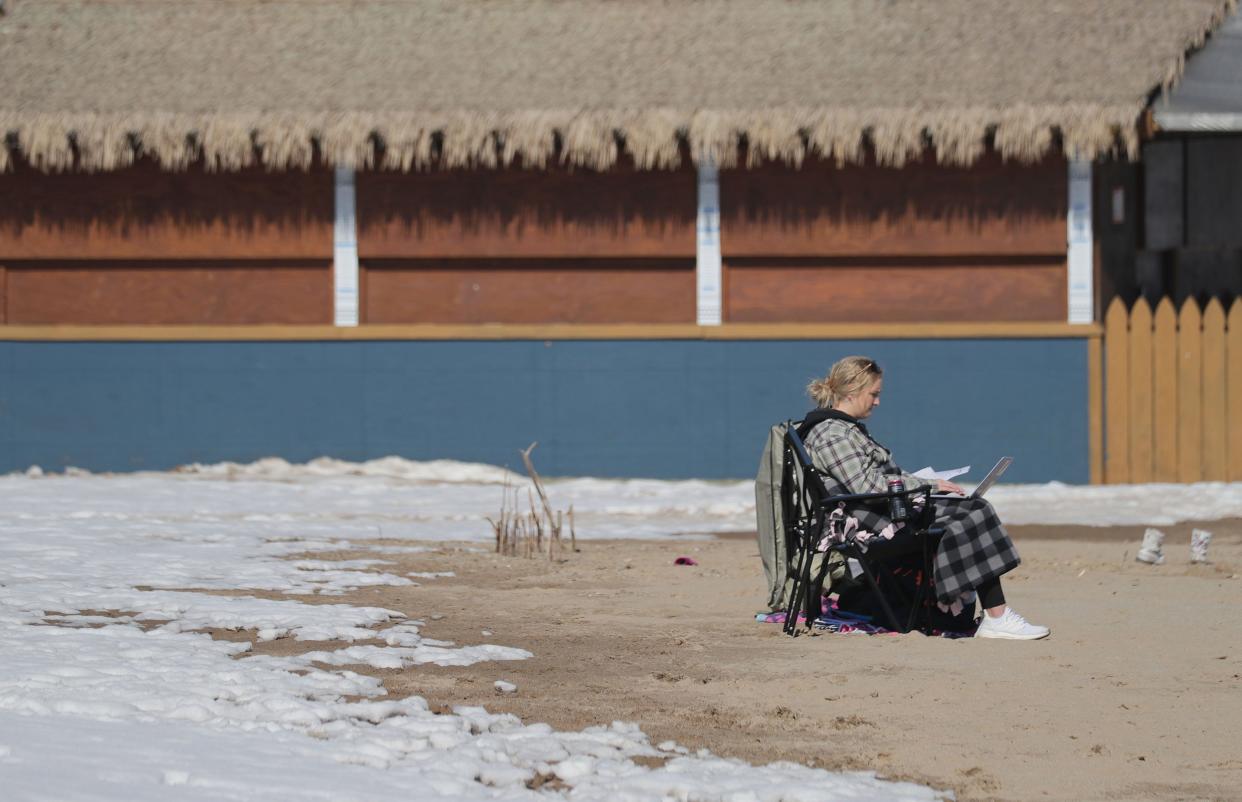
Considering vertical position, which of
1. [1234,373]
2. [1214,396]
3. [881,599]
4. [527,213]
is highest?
[527,213]

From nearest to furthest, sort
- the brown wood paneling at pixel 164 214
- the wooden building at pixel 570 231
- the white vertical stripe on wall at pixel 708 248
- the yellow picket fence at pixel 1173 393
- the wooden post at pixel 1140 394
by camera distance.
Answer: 1. the yellow picket fence at pixel 1173 393
2. the wooden post at pixel 1140 394
3. the wooden building at pixel 570 231
4. the white vertical stripe on wall at pixel 708 248
5. the brown wood paneling at pixel 164 214

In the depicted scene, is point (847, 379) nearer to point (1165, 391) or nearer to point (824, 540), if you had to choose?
point (824, 540)

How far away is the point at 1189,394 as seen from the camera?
51.2 ft

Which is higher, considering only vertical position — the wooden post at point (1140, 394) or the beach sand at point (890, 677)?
the wooden post at point (1140, 394)

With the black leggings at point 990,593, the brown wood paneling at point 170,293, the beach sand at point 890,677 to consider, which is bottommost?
the beach sand at point 890,677

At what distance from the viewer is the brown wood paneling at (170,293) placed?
54.7 ft

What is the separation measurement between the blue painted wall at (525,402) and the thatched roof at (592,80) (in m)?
1.74

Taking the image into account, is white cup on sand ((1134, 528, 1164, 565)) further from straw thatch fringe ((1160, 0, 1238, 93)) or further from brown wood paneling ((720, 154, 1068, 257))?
→ straw thatch fringe ((1160, 0, 1238, 93))

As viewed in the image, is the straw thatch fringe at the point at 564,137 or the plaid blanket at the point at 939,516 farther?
the straw thatch fringe at the point at 564,137

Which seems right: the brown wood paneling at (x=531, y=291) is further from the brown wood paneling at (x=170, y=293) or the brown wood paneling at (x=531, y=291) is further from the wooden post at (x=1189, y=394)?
the wooden post at (x=1189, y=394)

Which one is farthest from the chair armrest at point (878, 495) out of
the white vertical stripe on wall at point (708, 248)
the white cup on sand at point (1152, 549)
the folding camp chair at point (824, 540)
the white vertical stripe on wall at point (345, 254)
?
the white vertical stripe on wall at point (345, 254)

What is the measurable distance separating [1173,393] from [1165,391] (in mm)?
71

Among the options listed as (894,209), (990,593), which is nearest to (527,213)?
(894,209)

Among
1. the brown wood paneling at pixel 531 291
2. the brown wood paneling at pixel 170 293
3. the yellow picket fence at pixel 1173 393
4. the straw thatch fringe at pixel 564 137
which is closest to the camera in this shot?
the straw thatch fringe at pixel 564 137
